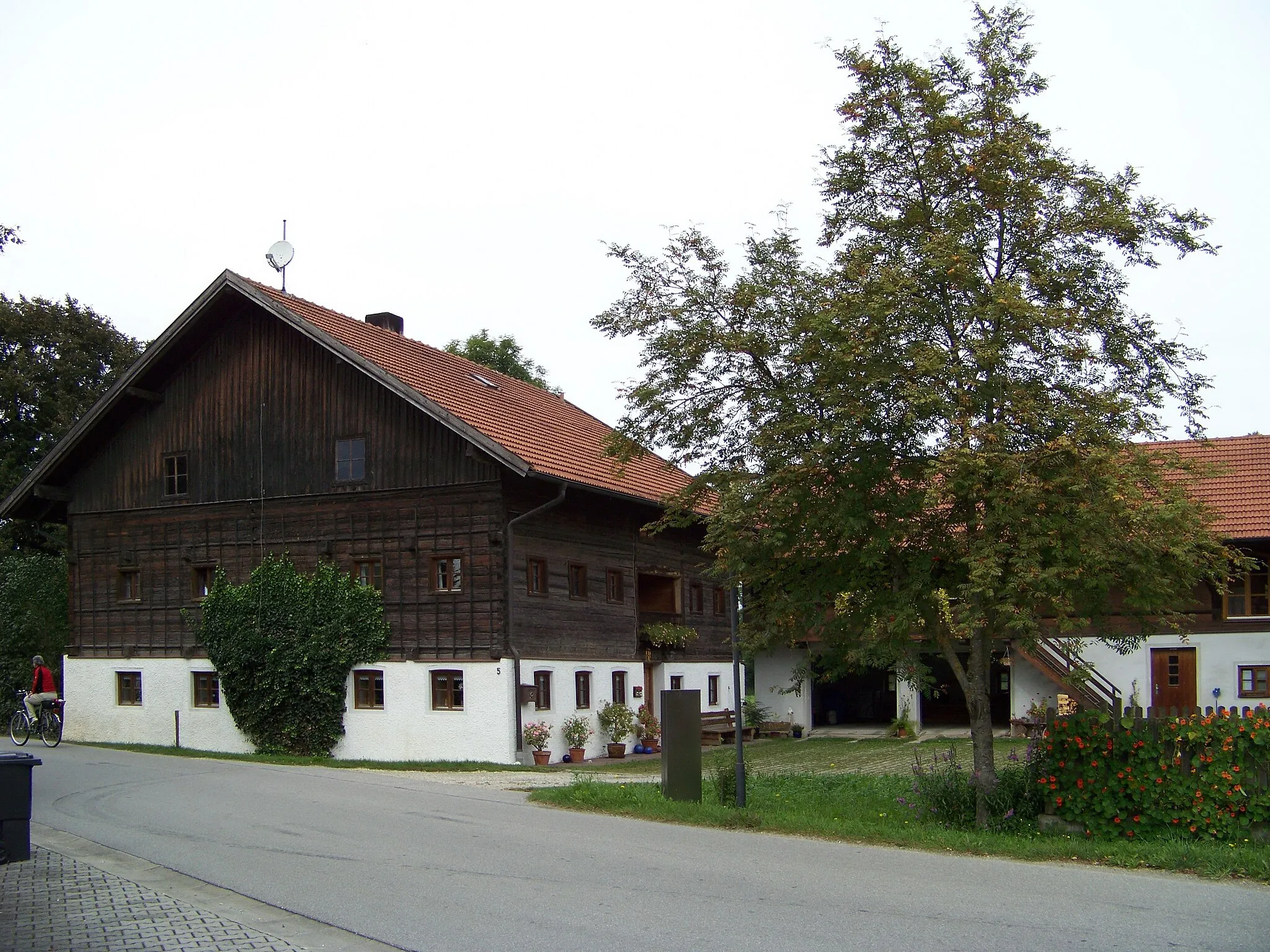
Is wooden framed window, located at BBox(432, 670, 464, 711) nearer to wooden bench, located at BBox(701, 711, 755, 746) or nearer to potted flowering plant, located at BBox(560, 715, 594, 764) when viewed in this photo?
potted flowering plant, located at BBox(560, 715, 594, 764)

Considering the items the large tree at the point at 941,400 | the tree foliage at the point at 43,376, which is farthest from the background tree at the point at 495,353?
the large tree at the point at 941,400

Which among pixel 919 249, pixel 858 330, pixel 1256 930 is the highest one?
A: pixel 919 249

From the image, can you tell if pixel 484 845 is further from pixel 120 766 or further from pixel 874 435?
pixel 120 766

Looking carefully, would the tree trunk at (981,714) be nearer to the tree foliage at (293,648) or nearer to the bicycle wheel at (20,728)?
the tree foliage at (293,648)

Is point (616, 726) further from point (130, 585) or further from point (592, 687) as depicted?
point (130, 585)

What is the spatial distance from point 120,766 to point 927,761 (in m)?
14.9

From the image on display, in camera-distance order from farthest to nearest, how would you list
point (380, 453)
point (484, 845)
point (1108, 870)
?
point (380, 453)
point (484, 845)
point (1108, 870)

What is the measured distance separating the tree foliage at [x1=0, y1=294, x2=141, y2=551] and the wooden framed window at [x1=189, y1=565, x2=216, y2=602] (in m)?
11.6

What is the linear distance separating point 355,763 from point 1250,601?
847 inches

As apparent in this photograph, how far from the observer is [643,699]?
1277 inches

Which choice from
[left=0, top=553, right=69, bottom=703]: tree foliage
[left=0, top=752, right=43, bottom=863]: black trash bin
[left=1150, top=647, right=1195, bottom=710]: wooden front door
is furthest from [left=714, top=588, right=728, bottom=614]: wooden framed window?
Answer: [left=0, top=752, right=43, bottom=863]: black trash bin

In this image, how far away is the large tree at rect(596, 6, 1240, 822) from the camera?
1422 cm

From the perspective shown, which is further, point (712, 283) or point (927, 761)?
point (927, 761)

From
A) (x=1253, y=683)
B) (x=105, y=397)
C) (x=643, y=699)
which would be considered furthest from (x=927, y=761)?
(x=105, y=397)
